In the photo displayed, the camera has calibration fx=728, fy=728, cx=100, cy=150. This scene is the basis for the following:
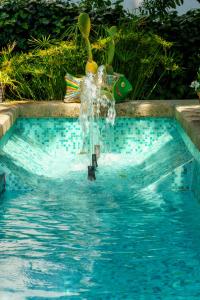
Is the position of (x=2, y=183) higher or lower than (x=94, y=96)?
lower

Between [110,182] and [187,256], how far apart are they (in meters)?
2.12

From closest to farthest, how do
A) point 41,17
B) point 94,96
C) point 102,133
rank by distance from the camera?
point 94,96 → point 102,133 → point 41,17

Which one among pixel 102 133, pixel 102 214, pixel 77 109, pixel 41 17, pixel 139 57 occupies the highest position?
pixel 41 17

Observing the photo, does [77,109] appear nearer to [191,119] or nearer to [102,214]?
[191,119]

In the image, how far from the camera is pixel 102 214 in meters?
4.67

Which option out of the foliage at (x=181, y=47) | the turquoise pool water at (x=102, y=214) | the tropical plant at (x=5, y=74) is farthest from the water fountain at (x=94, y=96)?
the foliage at (x=181, y=47)

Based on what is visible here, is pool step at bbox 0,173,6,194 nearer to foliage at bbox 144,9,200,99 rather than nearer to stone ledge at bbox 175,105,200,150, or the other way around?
stone ledge at bbox 175,105,200,150

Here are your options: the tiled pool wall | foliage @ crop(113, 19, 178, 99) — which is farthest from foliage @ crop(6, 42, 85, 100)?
the tiled pool wall

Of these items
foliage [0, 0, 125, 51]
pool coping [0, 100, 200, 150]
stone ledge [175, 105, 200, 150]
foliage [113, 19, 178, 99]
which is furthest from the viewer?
foliage [0, 0, 125, 51]

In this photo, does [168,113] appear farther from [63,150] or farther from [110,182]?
[110,182]

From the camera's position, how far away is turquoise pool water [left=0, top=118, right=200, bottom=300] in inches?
130

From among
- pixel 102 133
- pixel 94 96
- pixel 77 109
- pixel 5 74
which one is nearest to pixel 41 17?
pixel 5 74

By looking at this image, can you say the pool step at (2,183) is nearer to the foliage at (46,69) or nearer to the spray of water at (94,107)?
the spray of water at (94,107)

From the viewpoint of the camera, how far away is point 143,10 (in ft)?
29.3
